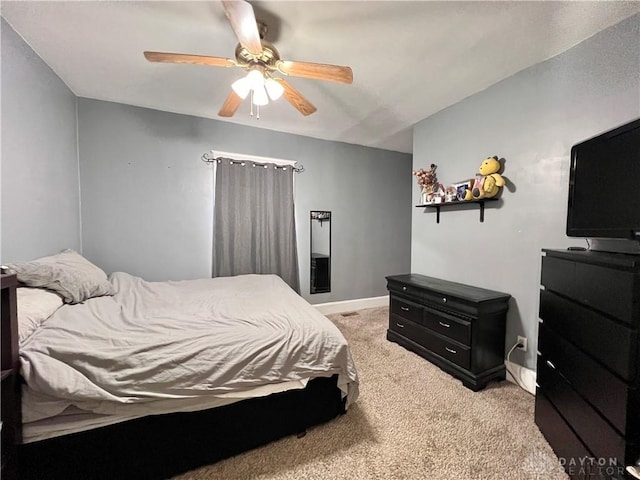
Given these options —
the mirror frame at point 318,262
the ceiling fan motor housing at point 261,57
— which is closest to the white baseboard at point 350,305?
the mirror frame at point 318,262

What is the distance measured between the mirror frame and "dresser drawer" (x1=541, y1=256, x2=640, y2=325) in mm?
2577

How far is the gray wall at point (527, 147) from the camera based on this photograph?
155 cm

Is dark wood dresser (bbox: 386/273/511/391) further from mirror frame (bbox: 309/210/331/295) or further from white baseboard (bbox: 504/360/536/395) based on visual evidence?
mirror frame (bbox: 309/210/331/295)

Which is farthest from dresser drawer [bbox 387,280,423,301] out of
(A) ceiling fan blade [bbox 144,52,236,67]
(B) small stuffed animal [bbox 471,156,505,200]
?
(A) ceiling fan blade [bbox 144,52,236,67]

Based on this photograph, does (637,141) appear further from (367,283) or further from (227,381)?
(367,283)

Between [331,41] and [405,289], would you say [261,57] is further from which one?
[405,289]

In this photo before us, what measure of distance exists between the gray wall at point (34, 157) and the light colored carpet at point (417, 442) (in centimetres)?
182

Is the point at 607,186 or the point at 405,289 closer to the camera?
the point at 607,186

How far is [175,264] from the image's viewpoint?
2.89 m

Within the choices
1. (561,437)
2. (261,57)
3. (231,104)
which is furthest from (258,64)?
(561,437)

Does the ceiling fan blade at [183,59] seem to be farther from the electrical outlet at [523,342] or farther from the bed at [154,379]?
the electrical outlet at [523,342]

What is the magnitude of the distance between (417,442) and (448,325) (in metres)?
0.96

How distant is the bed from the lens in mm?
1037

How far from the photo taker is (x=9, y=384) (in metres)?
0.93
